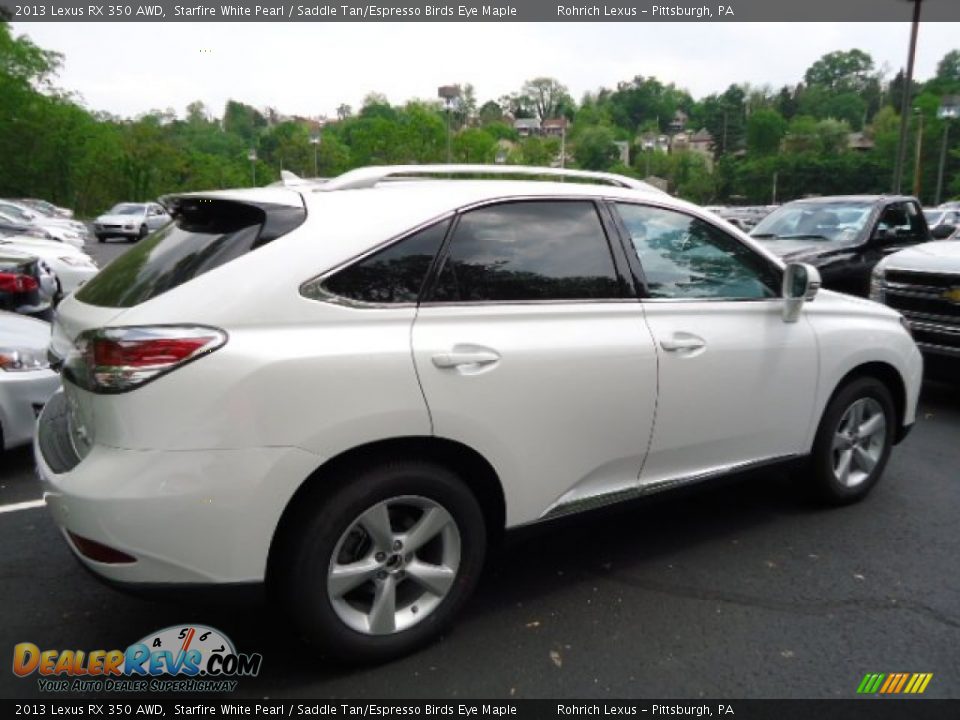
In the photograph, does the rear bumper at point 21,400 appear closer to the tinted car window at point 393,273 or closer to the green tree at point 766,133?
the tinted car window at point 393,273

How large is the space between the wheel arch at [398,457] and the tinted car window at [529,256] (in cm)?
54

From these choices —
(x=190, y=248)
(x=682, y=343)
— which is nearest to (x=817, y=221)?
(x=682, y=343)

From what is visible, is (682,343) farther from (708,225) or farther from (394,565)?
(394,565)

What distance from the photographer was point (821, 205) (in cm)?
1012

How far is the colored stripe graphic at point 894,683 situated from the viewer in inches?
103

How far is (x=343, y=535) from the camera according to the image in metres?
2.50

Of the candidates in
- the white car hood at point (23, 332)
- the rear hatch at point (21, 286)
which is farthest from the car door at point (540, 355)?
the rear hatch at point (21, 286)

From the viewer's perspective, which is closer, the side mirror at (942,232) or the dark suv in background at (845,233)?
the dark suv in background at (845,233)

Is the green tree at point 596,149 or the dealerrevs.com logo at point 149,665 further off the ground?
the green tree at point 596,149

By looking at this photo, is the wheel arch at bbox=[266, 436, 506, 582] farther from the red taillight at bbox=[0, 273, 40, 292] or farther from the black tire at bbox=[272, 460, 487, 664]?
the red taillight at bbox=[0, 273, 40, 292]

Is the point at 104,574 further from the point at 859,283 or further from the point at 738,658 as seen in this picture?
the point at 859,283

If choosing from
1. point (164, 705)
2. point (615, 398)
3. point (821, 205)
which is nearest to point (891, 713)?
point (615, 398)

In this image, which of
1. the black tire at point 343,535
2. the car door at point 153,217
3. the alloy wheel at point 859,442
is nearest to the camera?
the black tire at point 343,535

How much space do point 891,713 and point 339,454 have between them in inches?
79.4
